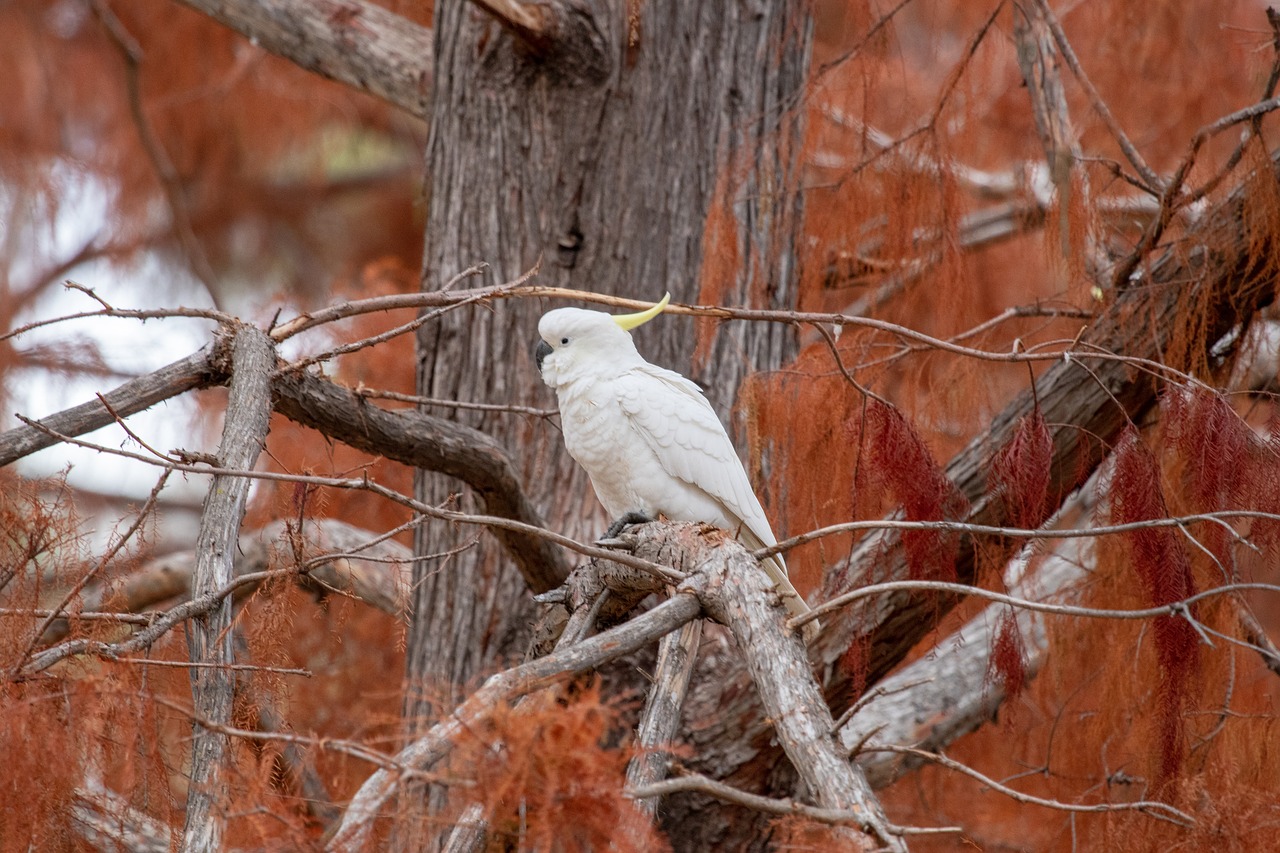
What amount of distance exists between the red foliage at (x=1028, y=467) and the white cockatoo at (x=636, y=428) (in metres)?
0.54

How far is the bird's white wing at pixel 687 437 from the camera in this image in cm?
228

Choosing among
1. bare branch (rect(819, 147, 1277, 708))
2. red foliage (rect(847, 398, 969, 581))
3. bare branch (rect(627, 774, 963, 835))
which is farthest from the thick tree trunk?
bare branch (rect(627, 774, 963, 835))

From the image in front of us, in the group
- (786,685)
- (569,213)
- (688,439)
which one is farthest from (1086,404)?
(569,213)

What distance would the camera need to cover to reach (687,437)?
2.28 metres

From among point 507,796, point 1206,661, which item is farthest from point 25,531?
point 1206,661

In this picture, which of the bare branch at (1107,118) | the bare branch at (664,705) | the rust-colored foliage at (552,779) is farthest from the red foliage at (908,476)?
the rust-colored foliage at (552,779)

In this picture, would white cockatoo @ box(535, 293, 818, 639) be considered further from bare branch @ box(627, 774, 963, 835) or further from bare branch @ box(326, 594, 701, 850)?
bare branch @ box(627, 774, 963, 835)

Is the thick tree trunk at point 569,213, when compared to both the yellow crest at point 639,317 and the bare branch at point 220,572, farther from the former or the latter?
the bare branch at point 220,572

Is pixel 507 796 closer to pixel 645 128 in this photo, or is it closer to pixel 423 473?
pixel 423 473

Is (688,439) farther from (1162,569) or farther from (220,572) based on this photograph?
(220,572)

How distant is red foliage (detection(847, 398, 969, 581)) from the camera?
1.81m

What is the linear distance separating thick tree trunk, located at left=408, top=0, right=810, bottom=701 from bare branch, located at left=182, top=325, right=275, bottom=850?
1006mm

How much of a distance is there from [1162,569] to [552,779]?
110 cm

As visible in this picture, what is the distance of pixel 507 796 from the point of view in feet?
3.26
